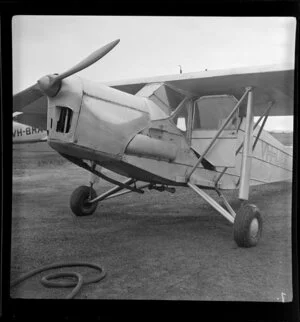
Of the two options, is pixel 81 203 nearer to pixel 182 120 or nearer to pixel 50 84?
pixel 182 120

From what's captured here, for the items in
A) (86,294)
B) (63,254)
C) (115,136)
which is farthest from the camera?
(115,136)

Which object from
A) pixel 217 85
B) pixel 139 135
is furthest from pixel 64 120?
pixel 217 85

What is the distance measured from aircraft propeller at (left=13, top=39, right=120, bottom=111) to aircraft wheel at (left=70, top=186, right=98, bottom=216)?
2.06 meters

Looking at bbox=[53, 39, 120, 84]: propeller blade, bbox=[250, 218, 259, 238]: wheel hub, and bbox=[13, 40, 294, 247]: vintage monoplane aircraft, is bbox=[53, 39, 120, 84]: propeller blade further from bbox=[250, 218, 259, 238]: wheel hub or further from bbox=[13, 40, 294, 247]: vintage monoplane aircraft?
bbox=[250, 218, 259, 238]: wheel hub

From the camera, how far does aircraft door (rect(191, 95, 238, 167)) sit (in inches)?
178

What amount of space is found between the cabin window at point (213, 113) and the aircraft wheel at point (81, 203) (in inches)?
72.5

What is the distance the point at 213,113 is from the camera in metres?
4.64

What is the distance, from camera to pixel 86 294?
2697 mm

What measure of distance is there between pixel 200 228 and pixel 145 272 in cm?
169

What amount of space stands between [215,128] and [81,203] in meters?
2.15

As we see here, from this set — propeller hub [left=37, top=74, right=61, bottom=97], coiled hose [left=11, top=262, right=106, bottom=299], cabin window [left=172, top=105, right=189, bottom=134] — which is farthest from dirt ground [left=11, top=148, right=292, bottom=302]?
cabin window [left=172, top=105, right=189, bottom=134]

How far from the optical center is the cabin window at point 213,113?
180 inches

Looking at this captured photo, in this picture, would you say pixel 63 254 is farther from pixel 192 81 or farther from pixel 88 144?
pixel 192 81
